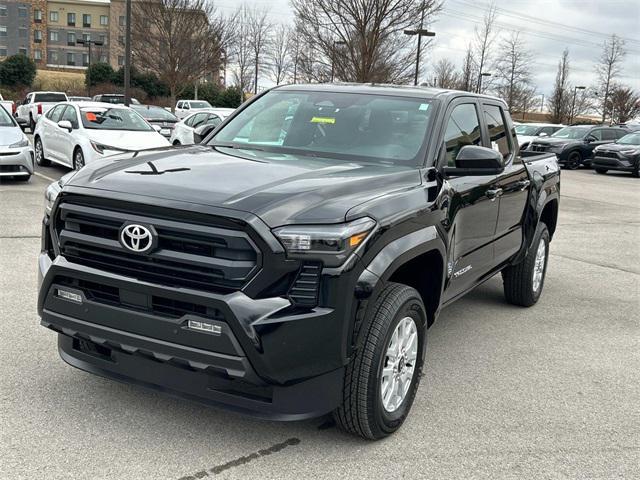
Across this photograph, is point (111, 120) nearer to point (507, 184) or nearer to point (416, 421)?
point (507, 184)

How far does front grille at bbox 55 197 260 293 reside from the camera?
295 centimetres

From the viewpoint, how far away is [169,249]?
3.06 metres

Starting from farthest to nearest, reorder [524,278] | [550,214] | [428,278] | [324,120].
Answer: [550,214] → [524,278] → [324,120] → [428,278]

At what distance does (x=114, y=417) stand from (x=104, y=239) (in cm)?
102

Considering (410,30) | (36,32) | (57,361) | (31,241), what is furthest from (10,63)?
(57,361)

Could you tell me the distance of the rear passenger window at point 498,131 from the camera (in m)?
5.38

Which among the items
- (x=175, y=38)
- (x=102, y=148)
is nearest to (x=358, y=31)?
(x=175, y=38)

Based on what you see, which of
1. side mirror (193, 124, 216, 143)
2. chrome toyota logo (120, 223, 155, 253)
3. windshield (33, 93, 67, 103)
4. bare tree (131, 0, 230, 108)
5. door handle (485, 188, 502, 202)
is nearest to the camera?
chrome toyota logo (120, 223, 155, 253)

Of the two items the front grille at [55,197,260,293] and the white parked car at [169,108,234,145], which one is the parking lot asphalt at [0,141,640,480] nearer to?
the front grille at [55,197,260,293]

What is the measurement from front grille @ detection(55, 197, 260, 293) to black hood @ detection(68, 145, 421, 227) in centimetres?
11

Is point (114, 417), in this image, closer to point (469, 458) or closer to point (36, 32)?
point (469, 458)

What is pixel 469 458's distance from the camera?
3395 millimetres

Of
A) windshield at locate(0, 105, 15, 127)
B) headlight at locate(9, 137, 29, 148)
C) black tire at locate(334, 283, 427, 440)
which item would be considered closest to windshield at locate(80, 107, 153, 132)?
windshield at locate(0, 105, 15, 127)

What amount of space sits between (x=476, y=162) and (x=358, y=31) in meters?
26.6
